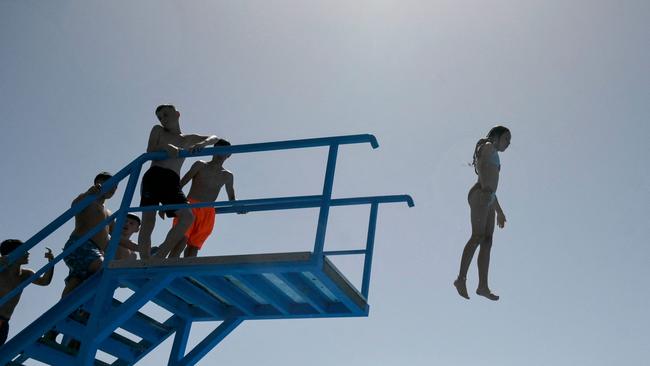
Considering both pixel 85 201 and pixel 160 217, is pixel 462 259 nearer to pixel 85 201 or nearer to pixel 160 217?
pixel 160 217

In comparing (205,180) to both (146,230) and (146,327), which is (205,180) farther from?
(146,327)

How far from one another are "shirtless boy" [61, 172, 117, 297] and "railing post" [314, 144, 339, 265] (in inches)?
91.9

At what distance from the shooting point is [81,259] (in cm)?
814

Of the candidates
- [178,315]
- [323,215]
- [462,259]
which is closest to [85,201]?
[178,315]

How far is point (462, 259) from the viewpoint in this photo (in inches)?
316

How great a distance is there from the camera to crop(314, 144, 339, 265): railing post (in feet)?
22.7

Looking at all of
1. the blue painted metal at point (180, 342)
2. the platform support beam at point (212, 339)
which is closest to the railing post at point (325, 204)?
the platform support beam at point (212, 339)

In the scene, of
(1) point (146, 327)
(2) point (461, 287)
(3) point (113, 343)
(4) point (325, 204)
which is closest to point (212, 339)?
(1) point (146, 327)

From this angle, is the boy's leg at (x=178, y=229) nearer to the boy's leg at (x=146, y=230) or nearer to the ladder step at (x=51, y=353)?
the boy's leg at (x=146, y=230)

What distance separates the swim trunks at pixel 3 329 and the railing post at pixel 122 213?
158cm

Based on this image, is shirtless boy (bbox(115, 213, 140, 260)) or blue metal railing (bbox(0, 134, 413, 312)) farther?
shirtless boy (bbox(115, 213, 140, 260))

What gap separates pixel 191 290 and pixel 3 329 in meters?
1.99

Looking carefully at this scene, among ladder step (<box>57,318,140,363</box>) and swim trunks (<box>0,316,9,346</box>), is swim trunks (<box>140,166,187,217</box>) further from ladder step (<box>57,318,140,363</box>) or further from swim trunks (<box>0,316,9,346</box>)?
swim trunks (<box>0,316,9,346</box>)

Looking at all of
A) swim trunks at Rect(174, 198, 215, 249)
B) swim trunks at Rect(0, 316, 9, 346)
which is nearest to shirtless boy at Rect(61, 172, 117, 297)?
swim trunks at Rect(0, 316, 9, 346)
